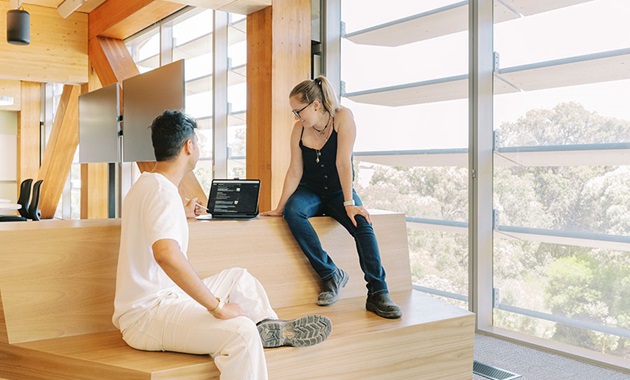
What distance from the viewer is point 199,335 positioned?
210cm

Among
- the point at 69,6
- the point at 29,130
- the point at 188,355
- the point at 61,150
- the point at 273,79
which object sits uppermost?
the point at 69,6

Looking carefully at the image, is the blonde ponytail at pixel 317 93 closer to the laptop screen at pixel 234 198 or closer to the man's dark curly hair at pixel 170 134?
the laptop screen at pixel 234 198

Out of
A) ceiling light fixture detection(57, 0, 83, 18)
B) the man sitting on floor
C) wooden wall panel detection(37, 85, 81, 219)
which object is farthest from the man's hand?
wooden wall panel detection(37, 85, 81, 219)

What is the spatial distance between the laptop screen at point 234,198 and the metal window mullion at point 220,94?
110 inches

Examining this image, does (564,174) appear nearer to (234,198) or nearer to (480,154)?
(480,154)

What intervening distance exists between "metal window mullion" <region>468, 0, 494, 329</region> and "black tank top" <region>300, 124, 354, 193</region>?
1125mm

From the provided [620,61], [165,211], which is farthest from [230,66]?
[165,211]

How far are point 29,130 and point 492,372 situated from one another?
11.3 metres

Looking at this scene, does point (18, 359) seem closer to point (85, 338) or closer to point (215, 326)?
point (85, 338)

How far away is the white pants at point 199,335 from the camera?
2.02 meters

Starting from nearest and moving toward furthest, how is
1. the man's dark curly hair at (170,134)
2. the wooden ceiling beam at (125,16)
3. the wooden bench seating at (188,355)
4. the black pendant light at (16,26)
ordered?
the wooden bench seating at (188,355)
the man's dark curly hair at (170,134)
the black pendant light at (16,26)
the wooden ceiling beam at (125,16)

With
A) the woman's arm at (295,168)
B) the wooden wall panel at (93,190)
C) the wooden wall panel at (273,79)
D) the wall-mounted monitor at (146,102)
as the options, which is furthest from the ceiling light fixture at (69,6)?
the woman's arm at (295,168)

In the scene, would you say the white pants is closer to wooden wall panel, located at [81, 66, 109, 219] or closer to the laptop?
the laptop

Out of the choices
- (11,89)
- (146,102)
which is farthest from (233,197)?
(11,89)
